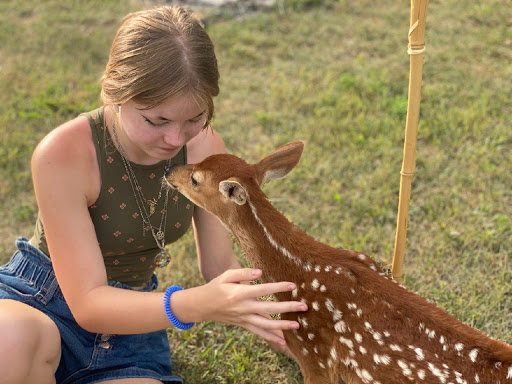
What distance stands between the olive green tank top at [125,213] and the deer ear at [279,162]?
1.37 ft

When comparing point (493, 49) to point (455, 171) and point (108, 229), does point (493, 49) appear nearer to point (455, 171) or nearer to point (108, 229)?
point (455, 171)

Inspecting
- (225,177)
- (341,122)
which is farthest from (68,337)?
(341,122)

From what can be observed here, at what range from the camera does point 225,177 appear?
2512 millimetres

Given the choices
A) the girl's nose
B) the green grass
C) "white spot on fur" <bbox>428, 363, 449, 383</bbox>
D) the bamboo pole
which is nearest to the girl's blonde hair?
the girl's nose

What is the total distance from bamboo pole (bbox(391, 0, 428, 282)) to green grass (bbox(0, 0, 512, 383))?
2.30ft

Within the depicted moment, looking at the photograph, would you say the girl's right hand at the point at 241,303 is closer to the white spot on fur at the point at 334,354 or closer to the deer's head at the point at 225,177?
the white spot on fur at the point at 334,354

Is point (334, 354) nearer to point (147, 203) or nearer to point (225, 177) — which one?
point (225, 177)

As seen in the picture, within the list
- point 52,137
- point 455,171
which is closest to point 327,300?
point 52,137

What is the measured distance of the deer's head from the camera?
7.97ft

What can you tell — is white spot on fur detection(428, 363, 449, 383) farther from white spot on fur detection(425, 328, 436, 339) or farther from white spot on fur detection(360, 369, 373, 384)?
white spot on fur detection(360, 369, 373, 384)

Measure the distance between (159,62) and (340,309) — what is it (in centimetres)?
120

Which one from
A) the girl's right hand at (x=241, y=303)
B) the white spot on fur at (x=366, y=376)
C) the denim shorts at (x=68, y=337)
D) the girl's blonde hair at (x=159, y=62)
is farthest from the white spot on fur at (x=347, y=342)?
the girl's blonde hair at (x=159, y=62)

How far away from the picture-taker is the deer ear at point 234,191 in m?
2.37

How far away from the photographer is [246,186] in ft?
8.13
